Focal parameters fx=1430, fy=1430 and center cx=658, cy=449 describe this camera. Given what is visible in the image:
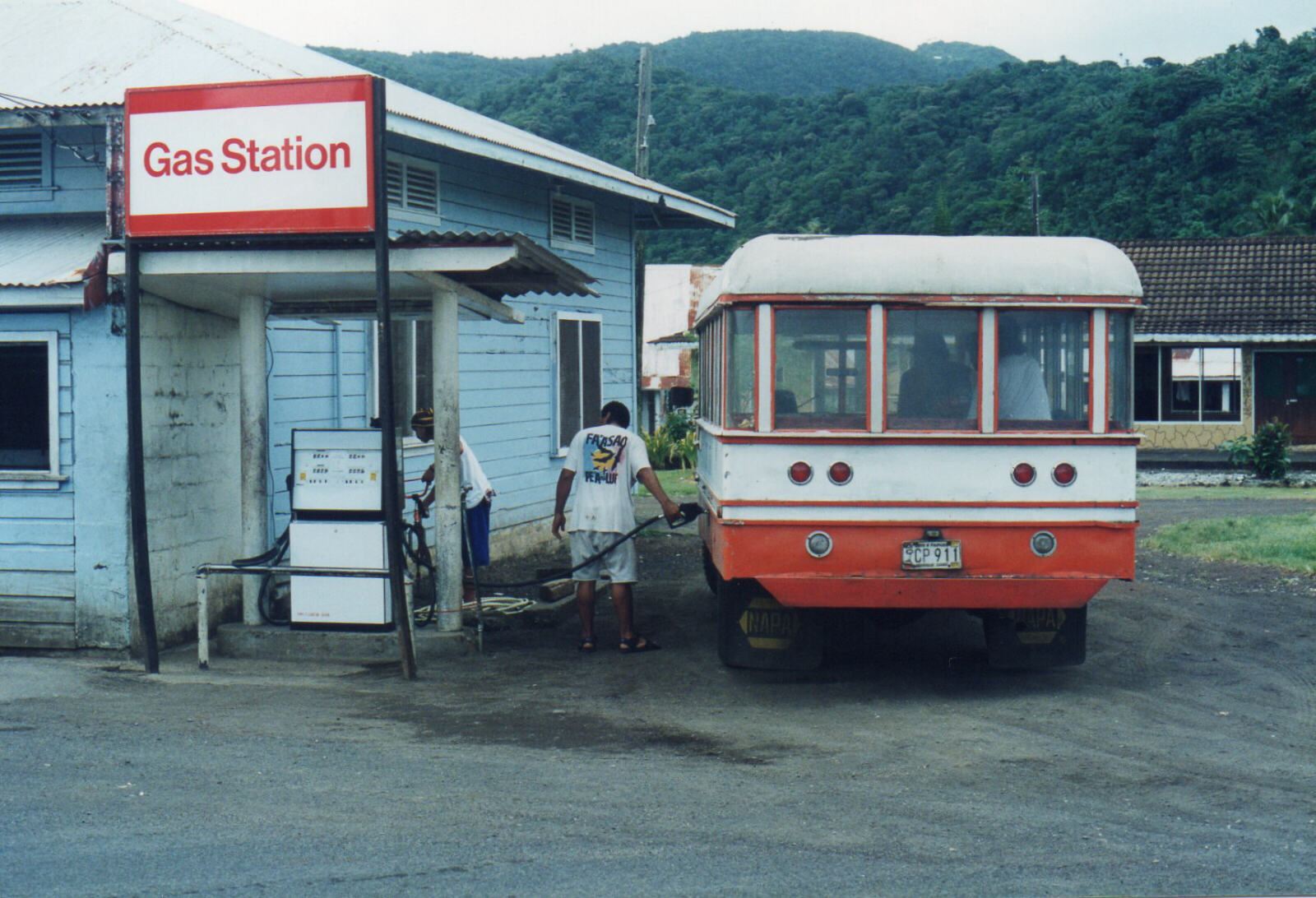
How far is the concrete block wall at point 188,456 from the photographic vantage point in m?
9.45

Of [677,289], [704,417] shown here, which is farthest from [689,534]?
[677,289]

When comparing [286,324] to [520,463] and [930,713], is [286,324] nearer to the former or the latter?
[520,463]

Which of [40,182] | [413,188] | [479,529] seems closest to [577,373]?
[413,188]

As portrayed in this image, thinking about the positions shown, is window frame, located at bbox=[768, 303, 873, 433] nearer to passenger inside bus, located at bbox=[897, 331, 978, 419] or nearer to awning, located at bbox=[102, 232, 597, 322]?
passenger inside bus, located at bbox=[897, 331, 978, 419]

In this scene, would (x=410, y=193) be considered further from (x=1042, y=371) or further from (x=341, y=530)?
(x=1042, y=371)

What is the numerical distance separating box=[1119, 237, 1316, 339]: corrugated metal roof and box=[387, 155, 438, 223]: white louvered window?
73.4 ft

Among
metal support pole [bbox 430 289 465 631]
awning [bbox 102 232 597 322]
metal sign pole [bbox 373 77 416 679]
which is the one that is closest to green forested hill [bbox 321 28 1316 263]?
awning [bbox 102 232 597 322]

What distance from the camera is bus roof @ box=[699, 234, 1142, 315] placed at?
8.05 m

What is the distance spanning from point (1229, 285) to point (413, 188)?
25228mm

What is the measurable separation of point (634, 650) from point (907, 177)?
50.0m

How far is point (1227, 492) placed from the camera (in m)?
23.8

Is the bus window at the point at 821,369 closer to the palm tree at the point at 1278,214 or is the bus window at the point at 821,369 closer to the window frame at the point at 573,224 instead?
the window frame at the point at 573,224

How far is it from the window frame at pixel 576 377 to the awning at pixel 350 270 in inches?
228

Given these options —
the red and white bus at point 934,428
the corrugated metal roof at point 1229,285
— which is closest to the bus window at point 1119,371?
the red and white bus at point 934,428
